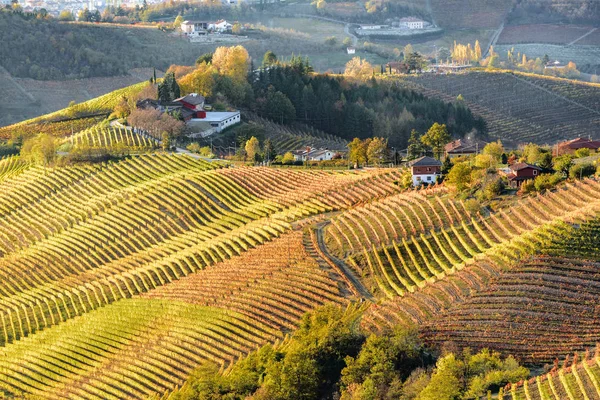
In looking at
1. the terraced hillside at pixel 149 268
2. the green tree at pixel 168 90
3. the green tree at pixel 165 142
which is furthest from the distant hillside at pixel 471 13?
the terraced hillside at pixel 149 268

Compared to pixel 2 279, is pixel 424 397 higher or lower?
higher

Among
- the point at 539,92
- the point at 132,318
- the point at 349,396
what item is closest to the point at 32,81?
the point at 539,92

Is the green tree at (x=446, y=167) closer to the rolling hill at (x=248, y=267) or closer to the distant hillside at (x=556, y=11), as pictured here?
the rolling hill at (x=248, y=267)

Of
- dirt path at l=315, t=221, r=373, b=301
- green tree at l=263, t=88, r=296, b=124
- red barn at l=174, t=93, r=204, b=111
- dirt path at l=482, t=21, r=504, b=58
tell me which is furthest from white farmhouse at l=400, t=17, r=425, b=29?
dirt path at l=315, t=221, r=373, b=301

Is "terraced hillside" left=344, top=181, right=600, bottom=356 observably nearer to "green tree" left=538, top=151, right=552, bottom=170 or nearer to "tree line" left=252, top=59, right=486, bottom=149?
"green tree" left=538, top=151, right=552, bottom=170

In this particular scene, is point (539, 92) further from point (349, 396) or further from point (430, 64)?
point (349, 396)

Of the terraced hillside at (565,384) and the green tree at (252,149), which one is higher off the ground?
the terraced hillside at (565,384)
